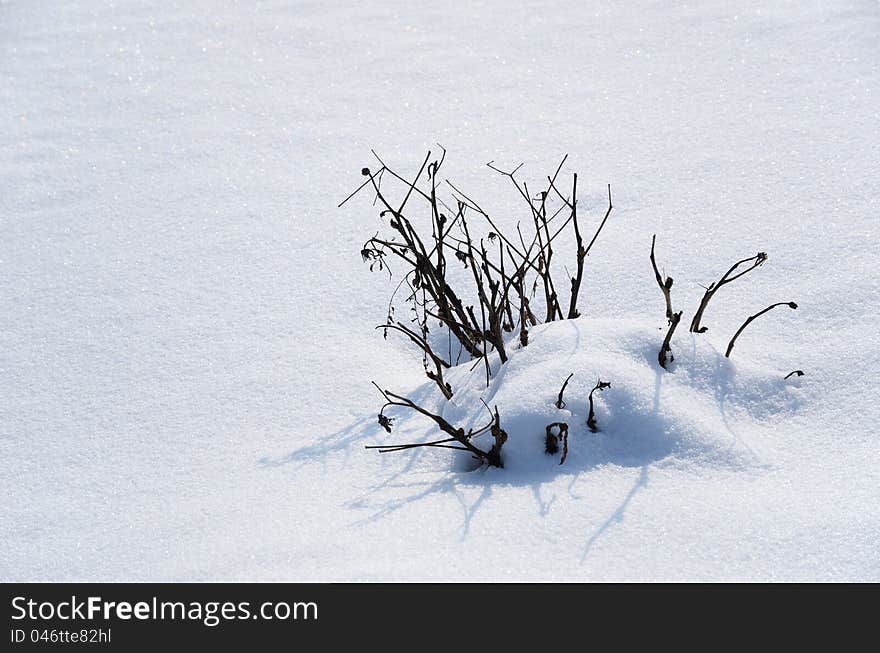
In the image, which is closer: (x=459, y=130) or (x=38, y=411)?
(x=38, y=411)

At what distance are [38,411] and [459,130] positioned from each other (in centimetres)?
178

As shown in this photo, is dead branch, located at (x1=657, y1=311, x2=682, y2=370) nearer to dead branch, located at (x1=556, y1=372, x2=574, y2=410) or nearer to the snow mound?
the snow mound

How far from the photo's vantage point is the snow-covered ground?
5.24 ft

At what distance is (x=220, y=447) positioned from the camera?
1.91 meters

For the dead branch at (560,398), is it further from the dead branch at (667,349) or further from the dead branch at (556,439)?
the dead branch at (667,349)

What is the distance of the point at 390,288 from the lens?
8.04 ft

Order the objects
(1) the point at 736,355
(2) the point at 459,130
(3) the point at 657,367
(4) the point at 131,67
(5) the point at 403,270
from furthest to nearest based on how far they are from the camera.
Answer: (4) the point at 131,67 < (2) the point at 459,130 < (5) the point at 403,270 < (1) the point at 736,355 < (3) the point at 657,367

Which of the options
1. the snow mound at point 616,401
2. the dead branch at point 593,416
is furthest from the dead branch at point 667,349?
the dead branch at point 593,416

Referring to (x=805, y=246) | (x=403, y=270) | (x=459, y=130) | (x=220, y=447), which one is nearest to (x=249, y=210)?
(x=403, y=270)

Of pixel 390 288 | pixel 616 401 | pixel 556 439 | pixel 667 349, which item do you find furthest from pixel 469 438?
pixel 390 288

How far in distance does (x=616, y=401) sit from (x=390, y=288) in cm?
88

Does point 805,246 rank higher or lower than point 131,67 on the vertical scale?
lower

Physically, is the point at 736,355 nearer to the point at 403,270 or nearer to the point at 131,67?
the point at 403,270

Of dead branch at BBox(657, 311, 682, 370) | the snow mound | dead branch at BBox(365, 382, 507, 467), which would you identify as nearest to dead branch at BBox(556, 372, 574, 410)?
the snow mound
